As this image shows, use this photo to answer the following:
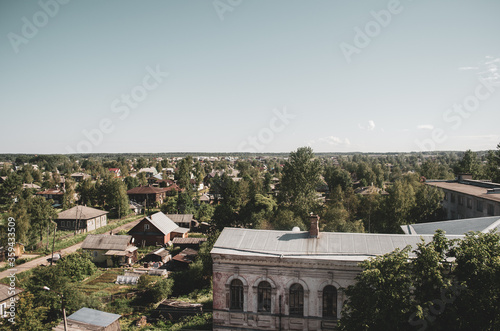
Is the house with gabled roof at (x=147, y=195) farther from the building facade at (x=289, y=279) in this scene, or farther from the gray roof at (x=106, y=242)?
the building facade at (x=289, y=279)

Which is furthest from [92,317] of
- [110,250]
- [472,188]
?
[472,188]

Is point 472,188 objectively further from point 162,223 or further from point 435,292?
point 162,223

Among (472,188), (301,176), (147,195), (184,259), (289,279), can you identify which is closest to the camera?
(289,279)

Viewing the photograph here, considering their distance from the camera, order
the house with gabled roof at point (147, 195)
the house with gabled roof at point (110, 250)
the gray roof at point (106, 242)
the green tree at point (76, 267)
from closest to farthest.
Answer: the green tree at point (76, 267) → the house with gabled roof at point (110, 250) → the gray roof at point (106, 242) → the house with gabled roof at point (147, 195)

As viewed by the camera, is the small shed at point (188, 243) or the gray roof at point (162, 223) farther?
the gray roof at point (162, 223)

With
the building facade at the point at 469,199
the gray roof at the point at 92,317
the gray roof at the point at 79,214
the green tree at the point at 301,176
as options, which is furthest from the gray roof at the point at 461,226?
the gray roof at the point at 79,214

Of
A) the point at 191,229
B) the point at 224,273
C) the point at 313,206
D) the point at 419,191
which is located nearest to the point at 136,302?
the point at 224,273
